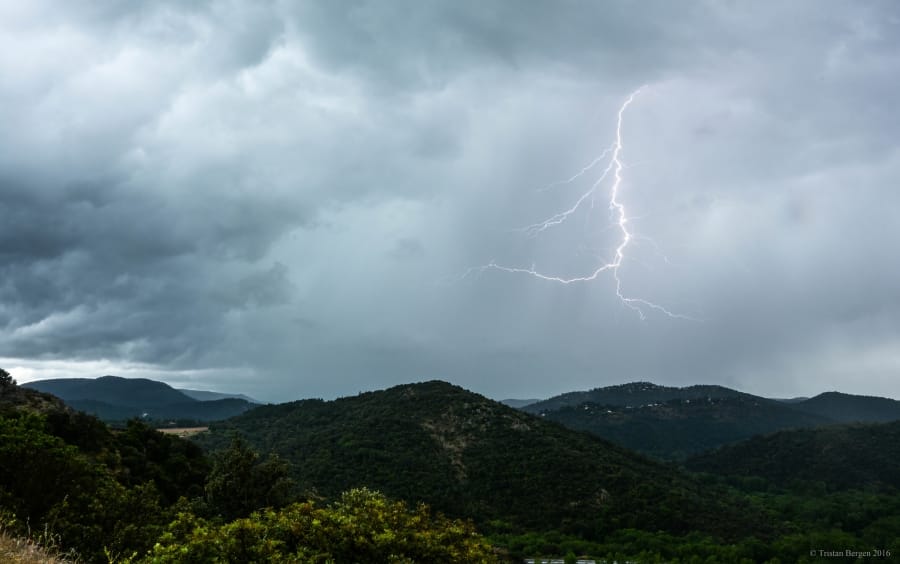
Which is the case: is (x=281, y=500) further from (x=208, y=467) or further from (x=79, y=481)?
(x=208, y=467)

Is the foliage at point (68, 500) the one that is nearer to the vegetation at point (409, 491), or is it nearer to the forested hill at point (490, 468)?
the vegetation at point (409, 491)

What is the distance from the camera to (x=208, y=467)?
49.6 m

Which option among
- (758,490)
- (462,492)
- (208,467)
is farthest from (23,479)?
(758,490)

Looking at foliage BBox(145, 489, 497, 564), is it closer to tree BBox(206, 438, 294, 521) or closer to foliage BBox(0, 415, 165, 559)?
foliage BBox(0, 415, 165, 559)

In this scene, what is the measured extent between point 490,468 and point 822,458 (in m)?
110

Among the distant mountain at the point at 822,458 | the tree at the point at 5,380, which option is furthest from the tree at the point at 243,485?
the distant mountain at the point at 822,458

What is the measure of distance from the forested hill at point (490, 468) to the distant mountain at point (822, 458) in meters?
53.1

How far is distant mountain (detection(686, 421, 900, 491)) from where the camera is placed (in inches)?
5356

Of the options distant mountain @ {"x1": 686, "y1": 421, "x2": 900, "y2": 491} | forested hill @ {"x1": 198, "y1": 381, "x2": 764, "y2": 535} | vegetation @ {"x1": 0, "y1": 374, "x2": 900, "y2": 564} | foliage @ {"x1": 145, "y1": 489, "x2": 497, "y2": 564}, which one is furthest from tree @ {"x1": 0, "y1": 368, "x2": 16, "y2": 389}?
distant mountain @ {"x1": 686, "y1": 421, "x2": 900, "y2": 491}

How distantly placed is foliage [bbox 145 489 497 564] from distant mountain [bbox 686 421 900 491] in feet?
527

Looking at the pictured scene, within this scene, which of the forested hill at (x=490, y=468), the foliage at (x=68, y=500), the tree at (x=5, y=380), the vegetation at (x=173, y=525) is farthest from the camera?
the forested hill at (x=490, y=468)

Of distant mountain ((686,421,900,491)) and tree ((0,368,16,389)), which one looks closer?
tree ((0,368,16,389))

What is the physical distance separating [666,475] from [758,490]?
46.5 meters

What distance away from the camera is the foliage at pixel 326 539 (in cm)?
985
